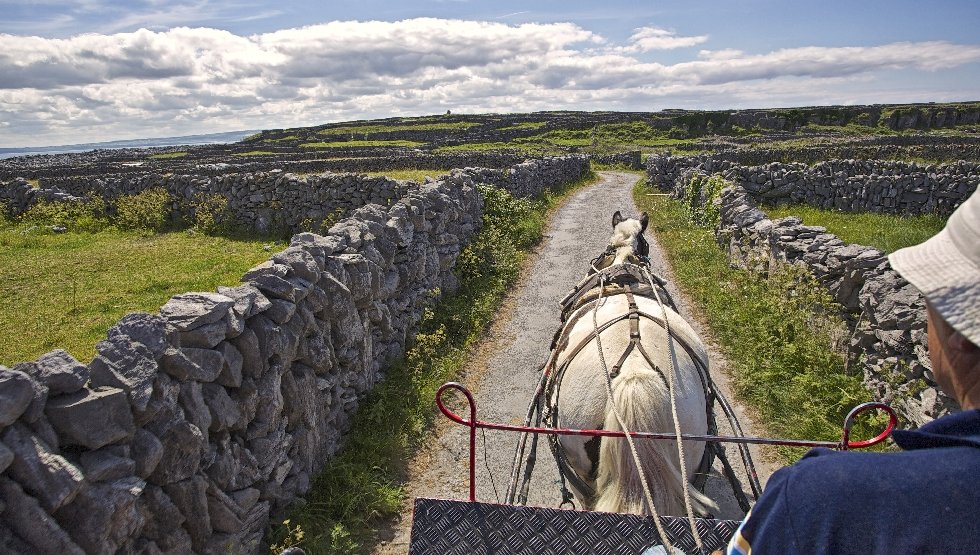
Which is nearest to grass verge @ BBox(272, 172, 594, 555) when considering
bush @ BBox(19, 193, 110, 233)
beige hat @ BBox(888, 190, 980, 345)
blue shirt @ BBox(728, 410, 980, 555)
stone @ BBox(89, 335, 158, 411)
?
stone @ BBox(89, 335, 158, 411)

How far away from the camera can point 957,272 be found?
1443 mm

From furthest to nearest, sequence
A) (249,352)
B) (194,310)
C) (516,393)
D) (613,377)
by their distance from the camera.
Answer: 1. (516,393)
2. (249,352)
3. (194,310)
4. (613,377)

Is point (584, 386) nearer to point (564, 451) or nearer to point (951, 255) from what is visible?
point (564, 451)

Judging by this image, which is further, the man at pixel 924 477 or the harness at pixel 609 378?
the harness at pixel 609 378

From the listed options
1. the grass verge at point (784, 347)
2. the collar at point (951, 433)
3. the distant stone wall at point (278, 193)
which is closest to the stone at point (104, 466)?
the collar at point (951, 433)

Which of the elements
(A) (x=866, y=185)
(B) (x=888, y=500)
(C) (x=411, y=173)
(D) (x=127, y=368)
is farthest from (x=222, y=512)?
(C) (x=411, y=173)

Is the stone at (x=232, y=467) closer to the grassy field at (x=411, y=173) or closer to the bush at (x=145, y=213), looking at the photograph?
the bush at (x=145, y=213)

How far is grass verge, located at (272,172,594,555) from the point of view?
5578mm

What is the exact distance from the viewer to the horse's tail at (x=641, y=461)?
12.0ft

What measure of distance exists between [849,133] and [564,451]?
69.0 meters

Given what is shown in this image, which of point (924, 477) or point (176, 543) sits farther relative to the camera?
point (176, 543)

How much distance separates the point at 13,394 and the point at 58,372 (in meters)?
0.36

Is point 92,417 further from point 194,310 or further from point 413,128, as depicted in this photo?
point 413,128

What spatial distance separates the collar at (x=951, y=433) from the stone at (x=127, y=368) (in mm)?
4127
